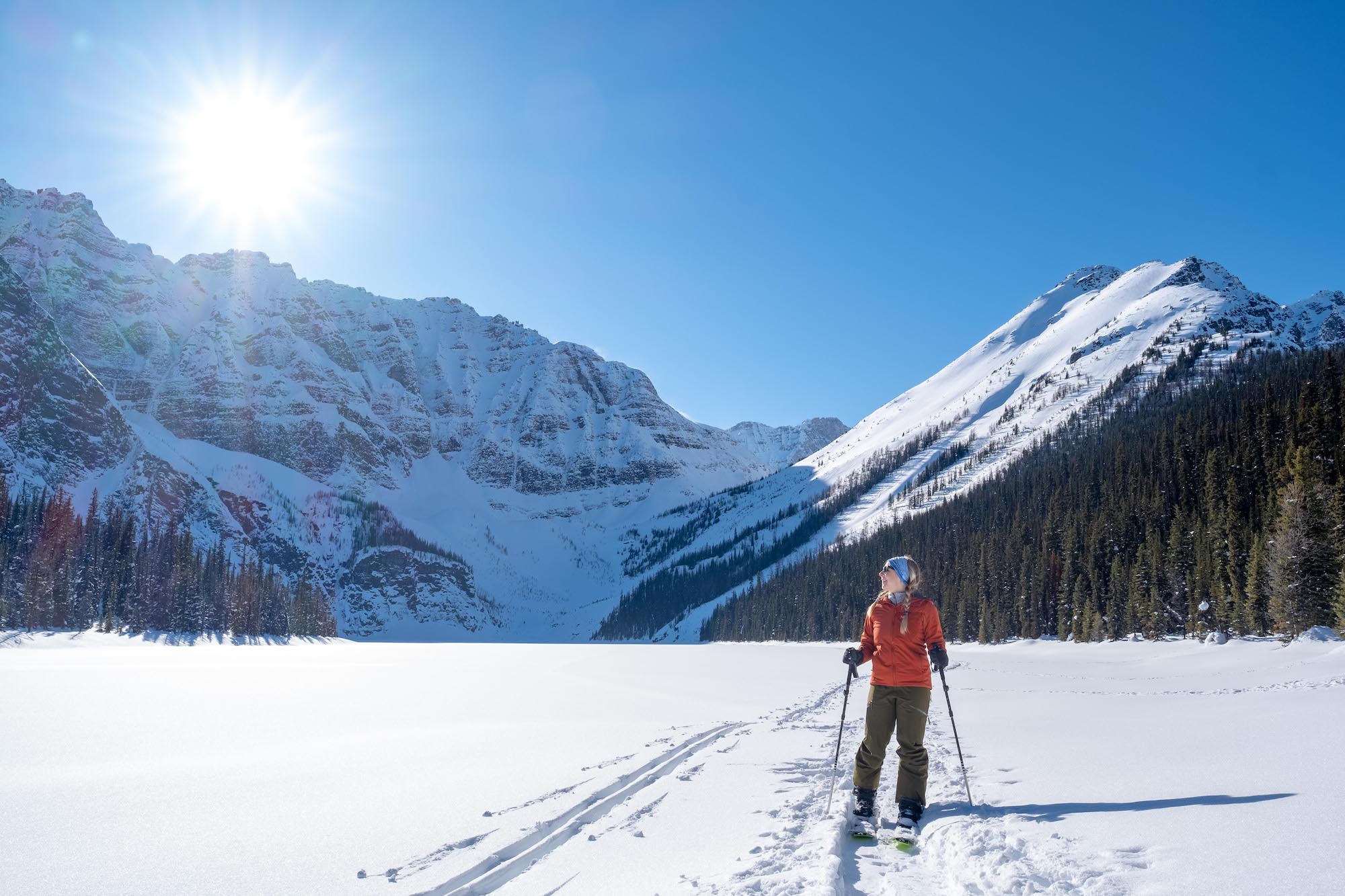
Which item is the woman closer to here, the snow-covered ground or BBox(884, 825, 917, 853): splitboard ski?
BBox(884, 825, 917, 853): splitboard ski

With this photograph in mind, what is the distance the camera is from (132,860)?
487 cm

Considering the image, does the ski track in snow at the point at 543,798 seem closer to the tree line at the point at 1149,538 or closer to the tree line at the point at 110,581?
the tree line at the point at 1149,538

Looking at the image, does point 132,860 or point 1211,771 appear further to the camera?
point 1211,771

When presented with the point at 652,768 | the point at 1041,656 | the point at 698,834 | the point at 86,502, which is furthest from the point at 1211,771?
the point at 86,502

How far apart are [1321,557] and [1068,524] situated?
118 ft

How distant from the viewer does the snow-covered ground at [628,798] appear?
15.0 ft

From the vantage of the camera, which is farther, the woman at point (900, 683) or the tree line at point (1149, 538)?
the tree line at point (1149, 538)

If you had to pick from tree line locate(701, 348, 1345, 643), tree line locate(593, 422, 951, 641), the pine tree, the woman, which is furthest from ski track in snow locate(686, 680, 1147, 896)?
tree line locate(593, 422, 951, 641)

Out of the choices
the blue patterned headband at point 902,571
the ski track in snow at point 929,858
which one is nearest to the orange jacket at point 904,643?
the blue patterned headband at point 902,571

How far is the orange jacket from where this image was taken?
7.08 meters

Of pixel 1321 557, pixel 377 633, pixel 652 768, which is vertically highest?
pixel 1321 557

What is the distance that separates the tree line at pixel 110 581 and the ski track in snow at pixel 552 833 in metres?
75.8

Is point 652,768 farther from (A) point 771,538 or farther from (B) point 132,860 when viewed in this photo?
(A) point 771,538

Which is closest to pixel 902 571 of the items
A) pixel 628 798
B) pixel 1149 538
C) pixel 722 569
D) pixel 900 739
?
pixel 900 739
